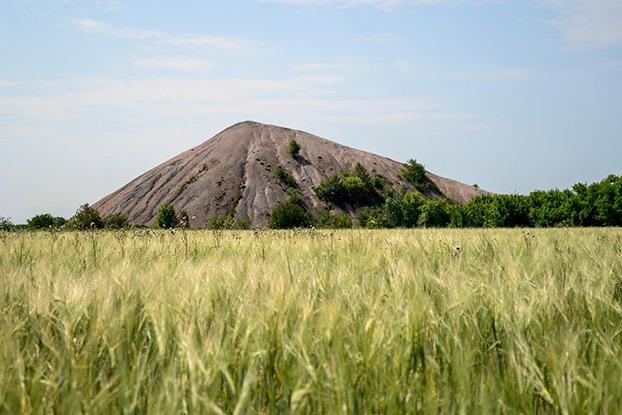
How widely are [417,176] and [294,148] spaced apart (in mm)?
25392

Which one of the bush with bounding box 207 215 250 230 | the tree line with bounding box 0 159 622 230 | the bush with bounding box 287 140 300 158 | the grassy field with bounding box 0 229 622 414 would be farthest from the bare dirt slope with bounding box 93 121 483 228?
the grassy field with bounding box 0 229 622 414

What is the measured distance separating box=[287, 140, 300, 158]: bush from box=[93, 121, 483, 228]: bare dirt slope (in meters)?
0.96

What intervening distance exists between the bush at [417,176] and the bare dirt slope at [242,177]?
6.56 ft

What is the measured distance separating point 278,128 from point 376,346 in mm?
123035

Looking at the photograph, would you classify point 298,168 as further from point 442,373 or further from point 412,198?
point 442,373

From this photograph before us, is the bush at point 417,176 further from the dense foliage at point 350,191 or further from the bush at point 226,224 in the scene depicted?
the bush at point 226,224

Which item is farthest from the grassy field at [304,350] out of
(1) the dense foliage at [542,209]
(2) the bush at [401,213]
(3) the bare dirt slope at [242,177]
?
(3) the bare dirt slope at [242,177]

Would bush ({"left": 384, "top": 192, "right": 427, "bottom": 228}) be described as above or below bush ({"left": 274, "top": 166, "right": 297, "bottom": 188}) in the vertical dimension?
below

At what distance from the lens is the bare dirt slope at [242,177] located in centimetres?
9244

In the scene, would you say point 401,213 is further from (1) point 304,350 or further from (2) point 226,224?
(1) point 304,350

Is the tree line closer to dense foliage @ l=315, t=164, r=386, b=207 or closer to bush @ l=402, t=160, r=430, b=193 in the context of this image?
dense foliage @ l=315, t=164, r=386, b=207

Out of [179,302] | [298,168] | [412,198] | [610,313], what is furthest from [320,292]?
[298,168]

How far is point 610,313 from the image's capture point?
9.50 ft

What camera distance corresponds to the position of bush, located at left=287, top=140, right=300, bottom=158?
11019cm
